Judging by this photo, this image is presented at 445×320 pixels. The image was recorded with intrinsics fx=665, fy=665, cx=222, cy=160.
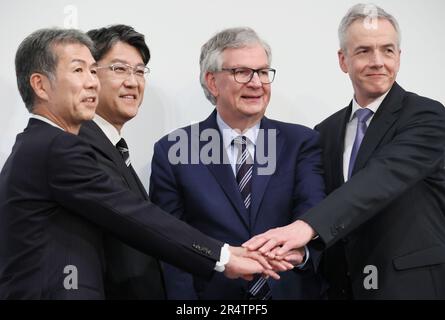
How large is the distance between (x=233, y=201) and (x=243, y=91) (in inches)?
15.4

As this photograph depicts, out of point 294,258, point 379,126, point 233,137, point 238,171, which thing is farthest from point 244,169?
point 379,126

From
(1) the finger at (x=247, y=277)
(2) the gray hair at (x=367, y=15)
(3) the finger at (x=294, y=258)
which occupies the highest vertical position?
(2) the gray hair at (x=367, y=15)

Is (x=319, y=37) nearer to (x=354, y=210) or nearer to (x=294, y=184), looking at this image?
(x=294, y=184)

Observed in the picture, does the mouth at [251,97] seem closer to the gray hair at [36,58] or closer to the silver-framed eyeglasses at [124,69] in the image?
the silver-framed eyeglasses at [124,69]

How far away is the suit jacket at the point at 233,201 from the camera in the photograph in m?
2.19

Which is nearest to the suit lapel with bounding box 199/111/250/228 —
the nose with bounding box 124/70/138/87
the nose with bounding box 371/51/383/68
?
the nose with bounding box 124/70/138/87

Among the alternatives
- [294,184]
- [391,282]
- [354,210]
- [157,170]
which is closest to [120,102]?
[157,170]

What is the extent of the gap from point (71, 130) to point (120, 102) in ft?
1.37

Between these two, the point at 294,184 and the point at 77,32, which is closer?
the point at 77,32

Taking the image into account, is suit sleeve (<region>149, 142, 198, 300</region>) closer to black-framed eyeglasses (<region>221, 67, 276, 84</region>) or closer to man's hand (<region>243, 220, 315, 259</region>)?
man's hand (<region>243, 220, 315, 259</region>)

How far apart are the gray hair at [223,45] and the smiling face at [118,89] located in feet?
0.82

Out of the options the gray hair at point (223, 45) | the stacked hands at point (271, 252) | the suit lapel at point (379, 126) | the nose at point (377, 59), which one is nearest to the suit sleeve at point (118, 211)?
the stacked hands at point (271, 252)

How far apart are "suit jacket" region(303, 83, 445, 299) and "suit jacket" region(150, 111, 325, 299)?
5.1 inches

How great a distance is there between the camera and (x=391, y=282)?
2.08m
